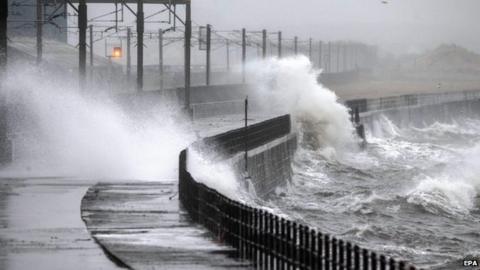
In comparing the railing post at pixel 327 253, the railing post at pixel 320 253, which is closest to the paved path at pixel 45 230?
the railing post at pixel 320 253

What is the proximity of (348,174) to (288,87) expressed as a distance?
26.4 meters

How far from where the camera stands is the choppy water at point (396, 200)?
109 ft

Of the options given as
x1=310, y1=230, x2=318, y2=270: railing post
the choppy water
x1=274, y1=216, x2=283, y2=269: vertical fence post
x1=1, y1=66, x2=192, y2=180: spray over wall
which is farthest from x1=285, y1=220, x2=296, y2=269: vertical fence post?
x1=1, y1=66, x2=192, y2=180: spray over wall

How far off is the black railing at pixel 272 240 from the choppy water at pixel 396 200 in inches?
293

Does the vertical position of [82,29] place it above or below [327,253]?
above

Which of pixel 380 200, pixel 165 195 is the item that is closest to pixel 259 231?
pixel 165 195

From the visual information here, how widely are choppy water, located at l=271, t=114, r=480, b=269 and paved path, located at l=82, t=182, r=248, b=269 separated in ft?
18.4

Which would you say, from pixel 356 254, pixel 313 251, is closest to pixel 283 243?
pixel 313 251

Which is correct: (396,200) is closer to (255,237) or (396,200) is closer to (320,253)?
(255,237)

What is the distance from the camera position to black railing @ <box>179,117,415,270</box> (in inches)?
585

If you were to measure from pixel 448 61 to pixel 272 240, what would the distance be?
568 ft

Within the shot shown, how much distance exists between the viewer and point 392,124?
9931 cm

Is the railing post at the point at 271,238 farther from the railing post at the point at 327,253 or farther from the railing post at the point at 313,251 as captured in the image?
the railing post at the point at 327,253

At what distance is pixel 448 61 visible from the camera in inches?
7431
